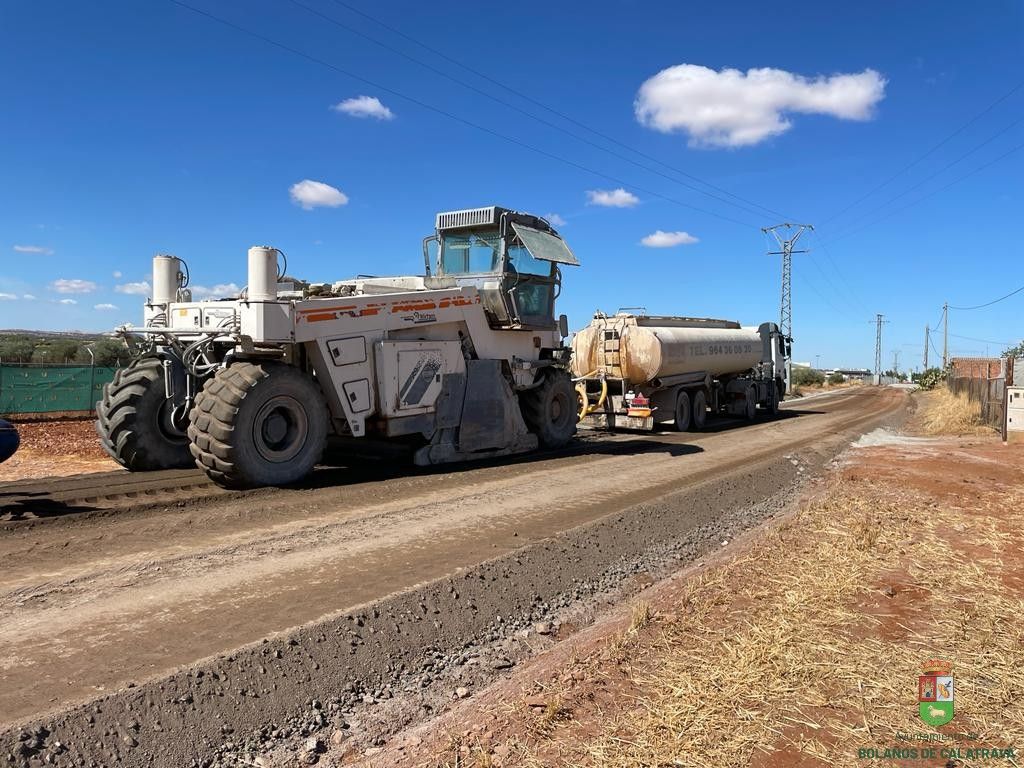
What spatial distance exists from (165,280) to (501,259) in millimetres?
5298

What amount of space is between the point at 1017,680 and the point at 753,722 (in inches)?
61.7

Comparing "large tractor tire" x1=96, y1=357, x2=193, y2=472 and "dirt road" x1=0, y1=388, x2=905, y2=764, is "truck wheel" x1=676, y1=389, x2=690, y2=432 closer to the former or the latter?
"dirt road" x1=0, y1=388, x2=905, y2=764

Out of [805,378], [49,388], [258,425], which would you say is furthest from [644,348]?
[805,378]

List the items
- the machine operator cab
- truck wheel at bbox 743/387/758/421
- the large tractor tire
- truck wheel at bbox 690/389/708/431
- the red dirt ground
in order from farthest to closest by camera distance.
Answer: truck wheel at bbox 743/387/758/421, truck wheel at bbox 690/389/708/431, the machine operator cab, the red dirt ground, the large tractor tire

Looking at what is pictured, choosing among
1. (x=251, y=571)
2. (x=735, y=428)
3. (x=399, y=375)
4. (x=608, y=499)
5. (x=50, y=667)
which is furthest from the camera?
(x=735, y=428)

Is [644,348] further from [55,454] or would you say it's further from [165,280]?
[55,454]

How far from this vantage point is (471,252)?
1268cm

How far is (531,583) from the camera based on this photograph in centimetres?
553

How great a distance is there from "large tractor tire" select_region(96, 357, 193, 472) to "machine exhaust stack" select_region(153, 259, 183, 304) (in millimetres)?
1065

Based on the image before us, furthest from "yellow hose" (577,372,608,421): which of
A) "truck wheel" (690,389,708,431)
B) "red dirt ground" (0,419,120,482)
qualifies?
"red dirt ground" (0,419,120,482)

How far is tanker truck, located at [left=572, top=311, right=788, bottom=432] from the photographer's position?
17.9m

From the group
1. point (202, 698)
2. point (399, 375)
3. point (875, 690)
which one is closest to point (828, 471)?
point (399, 375)

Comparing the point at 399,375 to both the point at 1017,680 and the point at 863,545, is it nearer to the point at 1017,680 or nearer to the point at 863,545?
the point at 863,545

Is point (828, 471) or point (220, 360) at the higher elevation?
point (220, 360)
